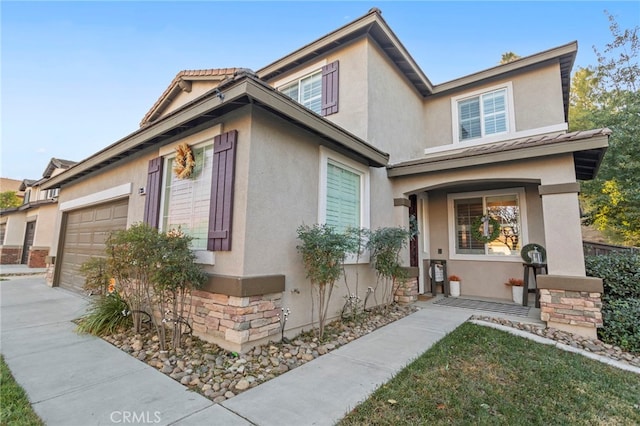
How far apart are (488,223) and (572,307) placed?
10.7ft

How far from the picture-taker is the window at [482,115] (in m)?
8.55

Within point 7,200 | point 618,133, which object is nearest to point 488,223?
point 618,133

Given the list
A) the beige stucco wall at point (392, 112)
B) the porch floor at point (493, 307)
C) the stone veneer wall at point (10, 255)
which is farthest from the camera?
the stone veneer wall at point (10, 255)

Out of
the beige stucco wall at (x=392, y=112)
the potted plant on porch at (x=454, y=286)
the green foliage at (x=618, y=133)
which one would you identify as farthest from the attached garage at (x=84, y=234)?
the green foliage at (x=618, y=133)

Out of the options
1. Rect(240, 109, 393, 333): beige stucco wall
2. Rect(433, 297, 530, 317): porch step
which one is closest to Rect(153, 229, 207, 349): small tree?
Rect(240, 109, 393, 333): beige stucco wall

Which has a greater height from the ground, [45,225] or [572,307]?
[45,225]

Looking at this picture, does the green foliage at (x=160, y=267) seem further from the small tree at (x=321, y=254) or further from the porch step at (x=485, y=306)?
the porch step at (x=485, y=306)

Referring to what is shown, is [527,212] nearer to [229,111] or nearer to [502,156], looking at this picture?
[502,156]

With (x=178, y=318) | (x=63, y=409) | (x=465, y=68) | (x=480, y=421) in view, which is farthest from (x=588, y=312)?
(x=465, y=68)

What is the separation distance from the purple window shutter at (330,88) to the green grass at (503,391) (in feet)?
19.5

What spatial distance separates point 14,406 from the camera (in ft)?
8.55

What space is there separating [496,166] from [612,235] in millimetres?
19738

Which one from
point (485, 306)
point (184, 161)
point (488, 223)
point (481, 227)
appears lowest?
point (485, 306)

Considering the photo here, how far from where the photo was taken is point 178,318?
4.12 meters
